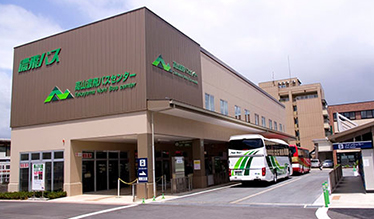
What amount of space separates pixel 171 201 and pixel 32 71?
14475mm

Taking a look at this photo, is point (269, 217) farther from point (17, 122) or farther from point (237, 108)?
point (237, 108)

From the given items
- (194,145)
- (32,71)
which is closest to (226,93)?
(194,145)

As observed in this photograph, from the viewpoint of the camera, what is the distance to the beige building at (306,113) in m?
76.6

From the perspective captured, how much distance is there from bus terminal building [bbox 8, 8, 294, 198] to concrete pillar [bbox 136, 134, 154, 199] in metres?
0.05

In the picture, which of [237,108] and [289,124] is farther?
[289,124]

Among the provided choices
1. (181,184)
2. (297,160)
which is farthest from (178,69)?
(297,160)

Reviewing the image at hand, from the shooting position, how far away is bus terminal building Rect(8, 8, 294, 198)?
19.5 meters

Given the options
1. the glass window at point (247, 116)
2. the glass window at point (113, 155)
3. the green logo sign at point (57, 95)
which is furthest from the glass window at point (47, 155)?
the glass window at point (247, 116)

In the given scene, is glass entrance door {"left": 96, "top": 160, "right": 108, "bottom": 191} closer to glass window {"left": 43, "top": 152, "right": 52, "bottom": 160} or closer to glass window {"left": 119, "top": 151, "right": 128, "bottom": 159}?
glass window {"left": 119, "top": 151, "right": 128, "bottom": 159}

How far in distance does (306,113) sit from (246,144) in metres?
60.1

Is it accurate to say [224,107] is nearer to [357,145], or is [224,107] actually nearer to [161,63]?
[161,63]

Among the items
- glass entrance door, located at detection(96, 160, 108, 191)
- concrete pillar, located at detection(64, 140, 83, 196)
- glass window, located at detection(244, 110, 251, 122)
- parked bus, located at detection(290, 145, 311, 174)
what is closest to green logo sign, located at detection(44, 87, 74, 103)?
concrete pillar, located at detection(64, 140, 83, 196)

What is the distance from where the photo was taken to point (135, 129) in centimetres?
1903

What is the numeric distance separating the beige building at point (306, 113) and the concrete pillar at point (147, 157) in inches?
2557
